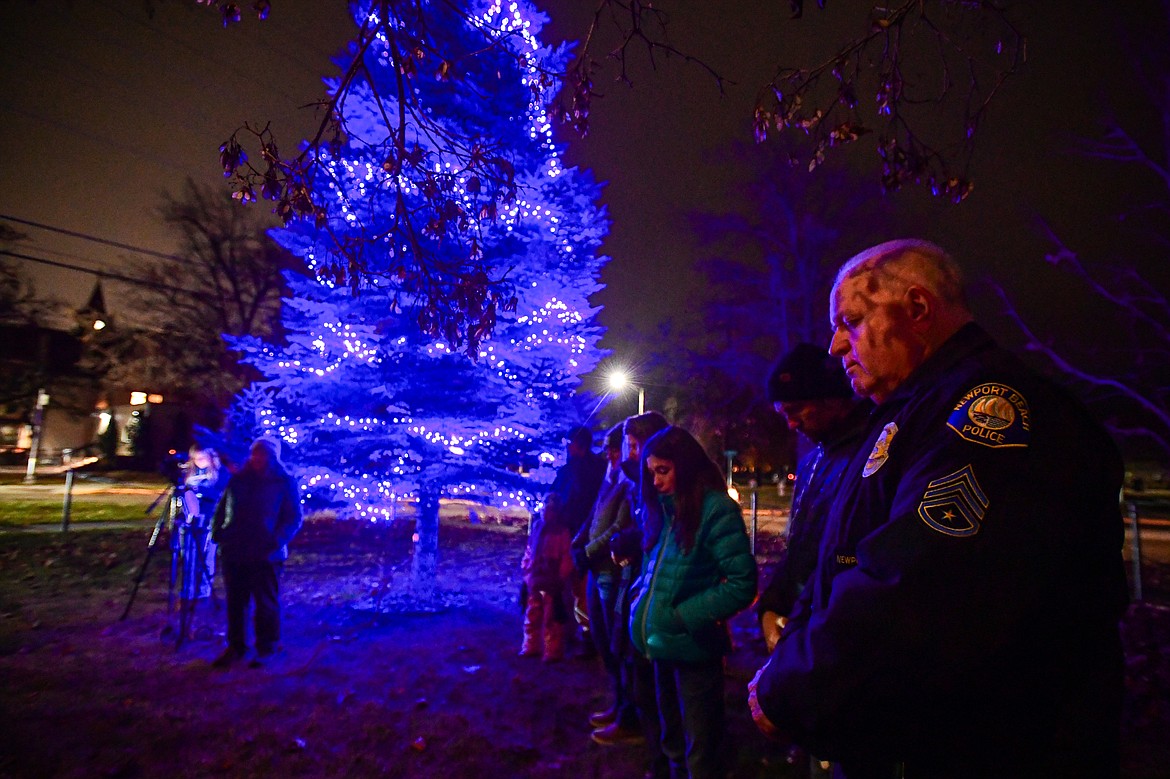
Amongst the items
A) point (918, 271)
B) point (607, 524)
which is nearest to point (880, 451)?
point (918, 271)

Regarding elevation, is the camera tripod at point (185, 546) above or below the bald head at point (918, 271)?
below

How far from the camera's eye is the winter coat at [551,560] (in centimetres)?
701

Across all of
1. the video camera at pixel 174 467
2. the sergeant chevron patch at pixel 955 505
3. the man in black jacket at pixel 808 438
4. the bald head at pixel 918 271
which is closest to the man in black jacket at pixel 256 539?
the video camera at pixel 174 467

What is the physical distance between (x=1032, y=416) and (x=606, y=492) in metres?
4.43

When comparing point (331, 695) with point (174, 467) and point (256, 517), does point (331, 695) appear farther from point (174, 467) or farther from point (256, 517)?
point (174, 467)

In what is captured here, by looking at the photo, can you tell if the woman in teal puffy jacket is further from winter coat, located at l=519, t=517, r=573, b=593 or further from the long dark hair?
winter coat, located at l=519, t=517, r=573, b=593

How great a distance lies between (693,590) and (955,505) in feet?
8.18

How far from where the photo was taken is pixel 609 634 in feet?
18.0

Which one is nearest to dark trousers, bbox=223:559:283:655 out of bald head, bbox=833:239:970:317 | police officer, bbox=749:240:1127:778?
police officer, bbox=749:240:1127:778

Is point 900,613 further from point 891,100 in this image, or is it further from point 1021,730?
point 891,100

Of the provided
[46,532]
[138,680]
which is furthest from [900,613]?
[46,532]

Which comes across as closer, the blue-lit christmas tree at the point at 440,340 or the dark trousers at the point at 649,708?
the dark trousers at the point at 649,708

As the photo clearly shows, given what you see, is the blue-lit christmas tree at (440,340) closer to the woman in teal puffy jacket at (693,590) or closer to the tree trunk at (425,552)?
the tree trunk at (425,552)

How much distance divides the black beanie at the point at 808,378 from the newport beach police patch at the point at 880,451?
149 centimetres
